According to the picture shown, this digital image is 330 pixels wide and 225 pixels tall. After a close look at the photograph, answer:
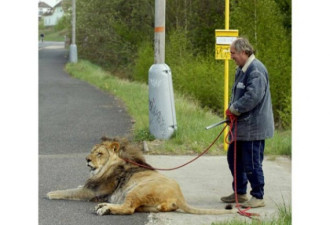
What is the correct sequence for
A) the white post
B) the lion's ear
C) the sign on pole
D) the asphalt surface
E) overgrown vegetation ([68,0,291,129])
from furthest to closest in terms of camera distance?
overgrown vegetation ([68,0,291,129]), the white post, the sign on pole, the lion's ear, the asphalt surface

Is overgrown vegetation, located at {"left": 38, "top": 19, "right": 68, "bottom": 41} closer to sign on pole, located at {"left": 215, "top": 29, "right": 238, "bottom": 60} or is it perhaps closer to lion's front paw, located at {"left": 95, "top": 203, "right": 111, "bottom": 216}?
sign on pole, located at {"left": 215, "top": 29, "right": 238, "bottom": 60}


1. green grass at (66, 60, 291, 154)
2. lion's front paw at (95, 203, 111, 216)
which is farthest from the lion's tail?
green grass at (66, 60, 291, 154)

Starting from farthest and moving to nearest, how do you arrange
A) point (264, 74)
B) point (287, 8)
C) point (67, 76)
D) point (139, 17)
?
point (139, 17)
point (287, 8)
point (67, 76)
point (264, 74)

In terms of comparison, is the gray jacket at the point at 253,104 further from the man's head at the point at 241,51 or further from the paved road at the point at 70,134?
the paved road at the point at 70,134

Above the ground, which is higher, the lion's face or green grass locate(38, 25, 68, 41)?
green grass locate(38, 25, 68, 41)

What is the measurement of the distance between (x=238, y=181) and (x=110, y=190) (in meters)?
1.54

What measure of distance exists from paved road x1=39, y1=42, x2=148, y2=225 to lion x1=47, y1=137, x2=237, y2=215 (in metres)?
0.14

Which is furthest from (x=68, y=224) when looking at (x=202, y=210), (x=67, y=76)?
(x=67, y=76)

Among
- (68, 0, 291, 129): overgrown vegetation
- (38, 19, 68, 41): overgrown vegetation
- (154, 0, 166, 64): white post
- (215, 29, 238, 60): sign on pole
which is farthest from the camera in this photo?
(38, 19, 68, 41): overgrown vegetation

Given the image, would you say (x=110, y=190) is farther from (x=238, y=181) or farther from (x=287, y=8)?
(x=287, y=8)

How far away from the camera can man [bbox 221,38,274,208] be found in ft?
24.9

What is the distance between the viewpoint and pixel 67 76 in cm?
3053

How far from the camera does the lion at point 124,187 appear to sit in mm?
7301
